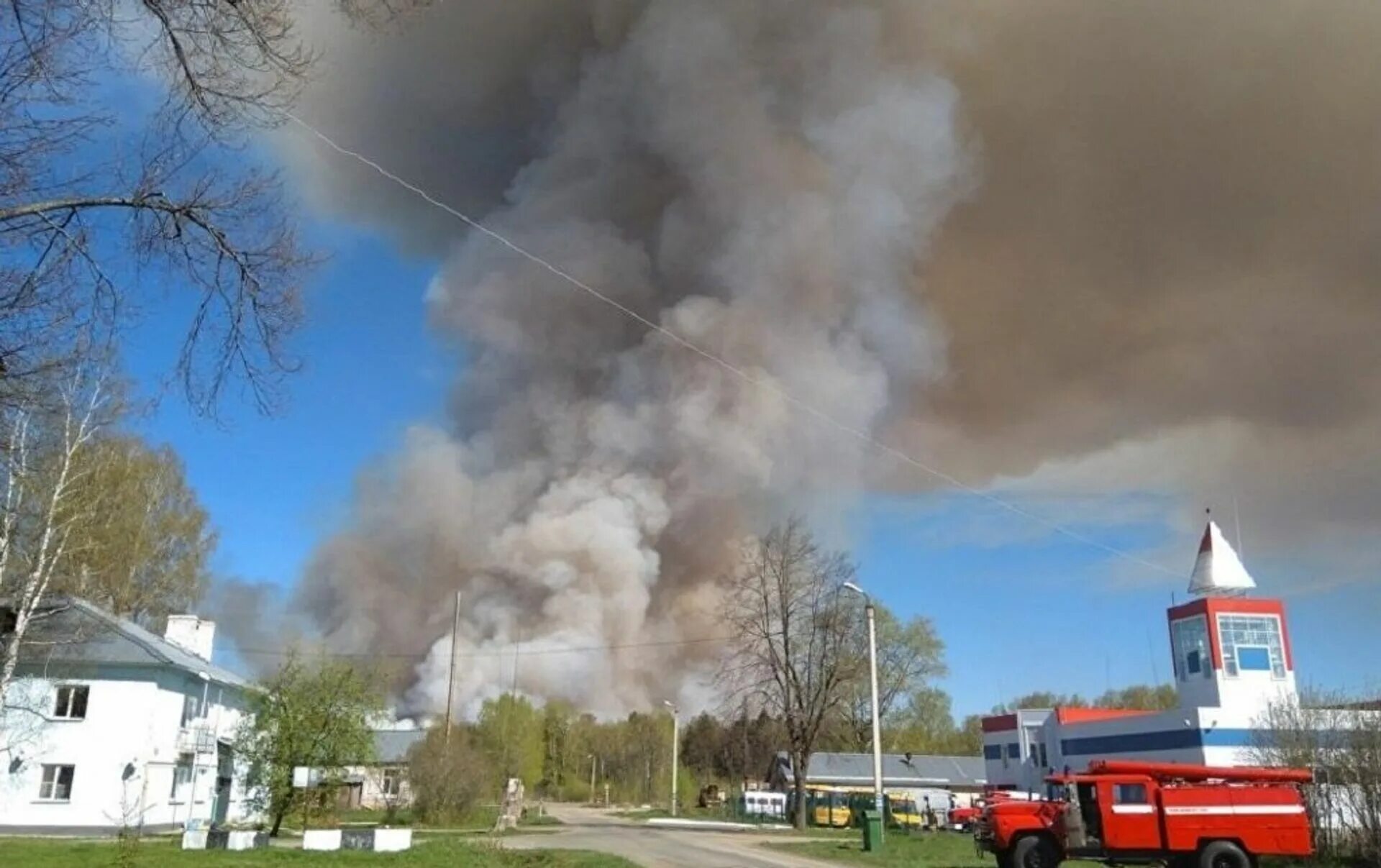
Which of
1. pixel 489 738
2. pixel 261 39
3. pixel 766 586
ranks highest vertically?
pixel 766 586

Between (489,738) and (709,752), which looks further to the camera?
(709,752)

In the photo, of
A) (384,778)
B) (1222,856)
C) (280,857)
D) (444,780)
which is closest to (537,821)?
(444,780)

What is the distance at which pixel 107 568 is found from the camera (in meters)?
36.8

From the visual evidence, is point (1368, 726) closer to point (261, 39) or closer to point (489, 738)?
point (261, 39)

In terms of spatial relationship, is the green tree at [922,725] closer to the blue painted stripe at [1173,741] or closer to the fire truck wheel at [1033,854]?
the blue painted stripe at [1173,741]

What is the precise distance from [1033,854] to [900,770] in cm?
5461

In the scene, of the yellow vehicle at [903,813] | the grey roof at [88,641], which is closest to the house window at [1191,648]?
the yellow vehicle at [903,813]

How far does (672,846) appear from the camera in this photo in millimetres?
25047

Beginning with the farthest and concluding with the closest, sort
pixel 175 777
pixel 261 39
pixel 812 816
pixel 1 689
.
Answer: pixel 812 816 → pixel 175 777 → pixel 1 689 → pixel 261 39

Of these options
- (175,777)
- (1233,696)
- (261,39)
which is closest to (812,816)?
(1233,696)

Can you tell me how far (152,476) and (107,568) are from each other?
5.81 meters

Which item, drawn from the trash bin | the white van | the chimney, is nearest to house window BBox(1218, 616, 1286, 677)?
the trash bin

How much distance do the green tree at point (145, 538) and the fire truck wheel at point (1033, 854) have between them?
29.0 metres

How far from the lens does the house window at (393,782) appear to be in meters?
44.1
